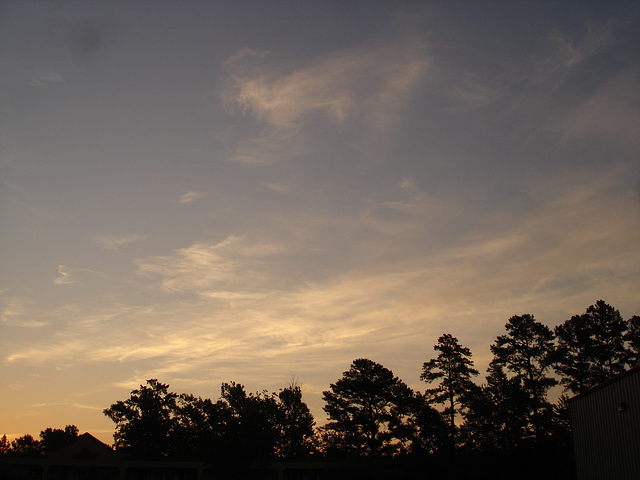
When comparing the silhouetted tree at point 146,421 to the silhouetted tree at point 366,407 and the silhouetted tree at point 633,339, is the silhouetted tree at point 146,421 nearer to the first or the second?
the silhouetted tree at point 366,407

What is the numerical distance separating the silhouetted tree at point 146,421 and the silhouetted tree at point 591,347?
57830 millimetres

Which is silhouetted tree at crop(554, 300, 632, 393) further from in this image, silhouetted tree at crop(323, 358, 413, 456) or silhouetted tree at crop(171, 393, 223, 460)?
silhouetted tree at crop(171, 393, 223, 460)

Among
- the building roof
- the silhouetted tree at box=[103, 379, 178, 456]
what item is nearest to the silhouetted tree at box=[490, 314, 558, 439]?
the building roof

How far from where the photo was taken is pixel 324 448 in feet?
238

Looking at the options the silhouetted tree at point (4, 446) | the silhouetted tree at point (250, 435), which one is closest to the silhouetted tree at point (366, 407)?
the silhouetted tree at point (250, 435)

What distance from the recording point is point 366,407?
7000 centimetres

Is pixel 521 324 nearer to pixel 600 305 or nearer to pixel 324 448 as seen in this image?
pixel 600 305

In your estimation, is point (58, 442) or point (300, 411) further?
point (58, 442)

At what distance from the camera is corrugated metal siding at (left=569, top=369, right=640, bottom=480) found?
28.0 m

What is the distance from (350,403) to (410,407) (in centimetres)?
831

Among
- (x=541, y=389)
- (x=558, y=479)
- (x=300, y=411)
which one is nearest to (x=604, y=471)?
(x=558, y=479)

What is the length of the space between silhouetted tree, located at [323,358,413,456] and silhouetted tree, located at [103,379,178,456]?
2727cm

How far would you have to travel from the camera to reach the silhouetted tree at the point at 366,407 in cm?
6706

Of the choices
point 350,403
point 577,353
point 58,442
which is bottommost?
point 58,442
